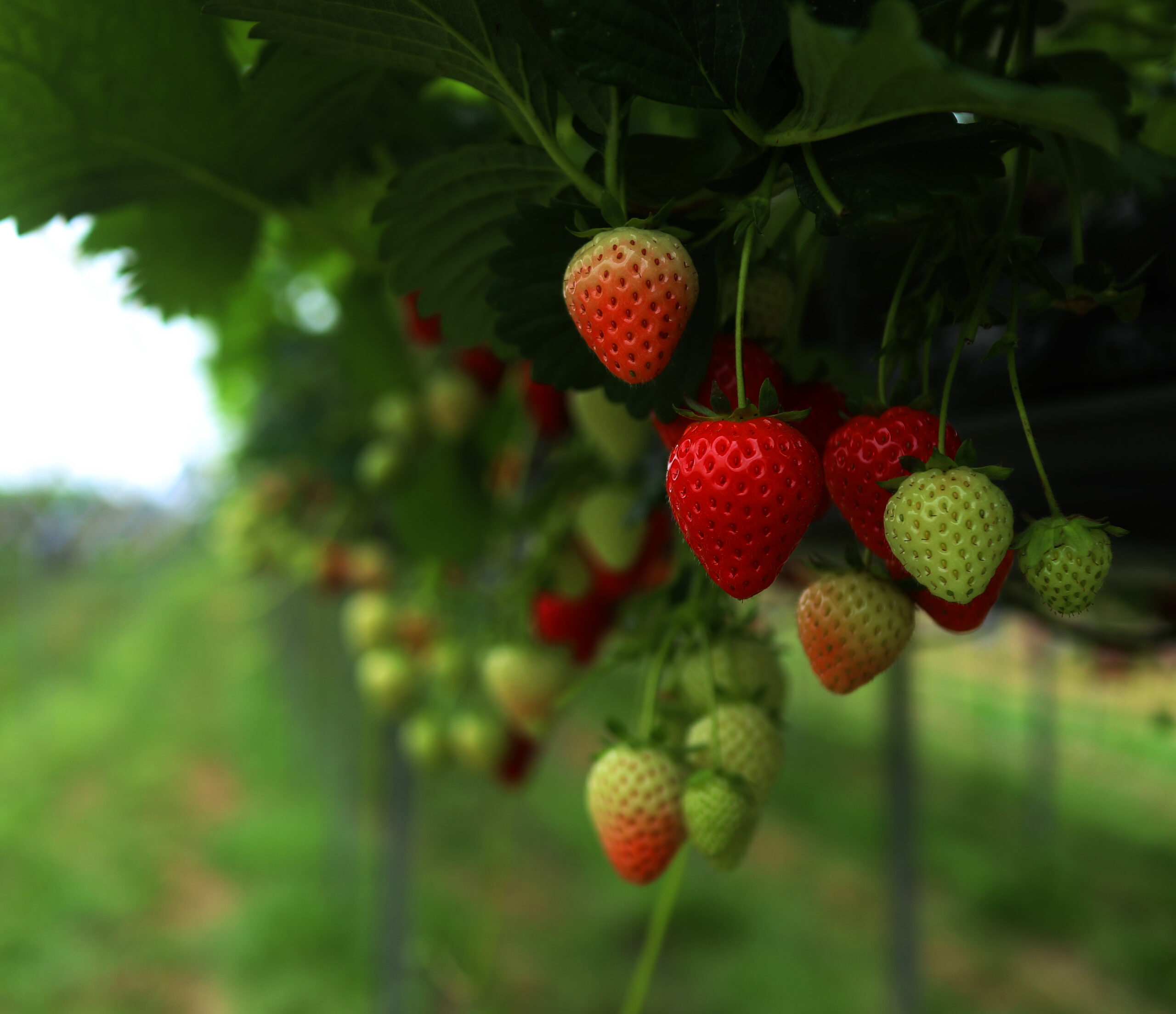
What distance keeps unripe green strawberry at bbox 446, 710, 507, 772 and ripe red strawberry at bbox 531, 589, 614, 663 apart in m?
0.19

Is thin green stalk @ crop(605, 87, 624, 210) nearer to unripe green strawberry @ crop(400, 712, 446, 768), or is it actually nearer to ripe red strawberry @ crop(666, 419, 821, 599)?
ripe red strawberry @ crop(666, 419, 821, 599)

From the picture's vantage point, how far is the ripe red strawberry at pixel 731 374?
248mm

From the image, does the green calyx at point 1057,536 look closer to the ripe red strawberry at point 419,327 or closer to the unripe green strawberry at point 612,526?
the unripe green strawberry at point 612,526

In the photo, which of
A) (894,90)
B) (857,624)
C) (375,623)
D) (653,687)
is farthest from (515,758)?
(894,90)

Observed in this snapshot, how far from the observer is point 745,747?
33 centimetres

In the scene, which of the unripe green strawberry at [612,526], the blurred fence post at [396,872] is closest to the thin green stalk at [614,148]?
the unripe green strawberry at [612,526]

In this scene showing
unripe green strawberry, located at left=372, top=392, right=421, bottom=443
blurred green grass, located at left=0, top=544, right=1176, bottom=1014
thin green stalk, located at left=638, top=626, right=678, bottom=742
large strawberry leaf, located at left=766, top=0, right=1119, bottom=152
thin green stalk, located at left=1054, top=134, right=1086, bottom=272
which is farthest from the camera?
blurred green grass, located at left=0, top=544, right=1176, bottom=1014

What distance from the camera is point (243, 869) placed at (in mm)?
3064

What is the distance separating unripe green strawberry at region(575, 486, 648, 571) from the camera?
61 cm

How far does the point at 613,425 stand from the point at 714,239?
0.17 metres

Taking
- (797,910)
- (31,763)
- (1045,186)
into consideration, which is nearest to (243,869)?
(31,763)

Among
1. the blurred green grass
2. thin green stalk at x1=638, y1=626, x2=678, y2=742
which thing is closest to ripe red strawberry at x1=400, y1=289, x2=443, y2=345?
thin green stalk at x1=638, y1=626, x2=678, y2=742

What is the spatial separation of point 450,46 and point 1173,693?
853 millimetres

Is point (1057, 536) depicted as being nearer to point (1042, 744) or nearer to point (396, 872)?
point (396, 872)
